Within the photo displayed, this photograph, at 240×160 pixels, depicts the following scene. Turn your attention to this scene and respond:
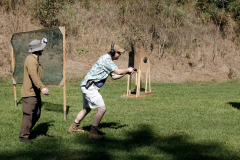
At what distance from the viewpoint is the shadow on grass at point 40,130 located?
25.2 ft

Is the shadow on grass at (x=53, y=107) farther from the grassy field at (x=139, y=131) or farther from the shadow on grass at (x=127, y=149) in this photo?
the shadow on grass at (x=127, y=149)

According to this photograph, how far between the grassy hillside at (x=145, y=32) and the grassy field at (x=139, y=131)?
29.5 feet

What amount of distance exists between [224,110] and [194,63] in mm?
12186

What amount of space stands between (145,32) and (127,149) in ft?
60.0

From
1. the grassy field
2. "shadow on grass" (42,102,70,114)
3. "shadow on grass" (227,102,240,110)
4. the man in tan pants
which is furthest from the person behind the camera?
"shadow on grass" (227,102,240,110)

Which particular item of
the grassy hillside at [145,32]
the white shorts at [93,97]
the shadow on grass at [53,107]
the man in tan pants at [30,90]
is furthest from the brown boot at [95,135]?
the grassy hillside at [145,32]

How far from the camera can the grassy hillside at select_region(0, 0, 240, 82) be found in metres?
22.0

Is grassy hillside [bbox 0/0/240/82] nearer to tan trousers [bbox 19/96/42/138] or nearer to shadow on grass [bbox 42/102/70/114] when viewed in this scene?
shadow on grass [bbox 42/102/70/114]

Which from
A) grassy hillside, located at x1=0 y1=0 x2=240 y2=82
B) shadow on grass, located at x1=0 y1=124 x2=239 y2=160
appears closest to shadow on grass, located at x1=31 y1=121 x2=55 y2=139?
shadow on grass, located at x1=0 y1=124 x2=239 y2=160

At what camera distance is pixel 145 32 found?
24234 mm

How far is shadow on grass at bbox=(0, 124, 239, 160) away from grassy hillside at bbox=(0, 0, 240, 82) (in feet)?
44.3

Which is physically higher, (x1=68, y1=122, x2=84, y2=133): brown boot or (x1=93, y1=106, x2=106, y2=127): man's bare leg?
(x1=93, y1=106, x2=106, y2=127): man's bare leg

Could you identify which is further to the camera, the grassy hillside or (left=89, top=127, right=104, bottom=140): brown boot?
the grassy hillside

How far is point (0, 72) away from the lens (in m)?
18.6
